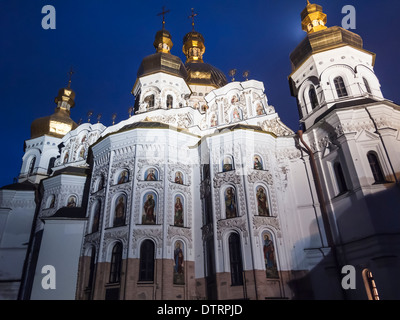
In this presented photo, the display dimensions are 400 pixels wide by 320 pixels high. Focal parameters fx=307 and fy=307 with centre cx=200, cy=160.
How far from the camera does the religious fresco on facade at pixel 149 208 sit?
14883mm

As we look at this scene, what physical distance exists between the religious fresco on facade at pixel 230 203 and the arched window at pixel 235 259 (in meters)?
0.99

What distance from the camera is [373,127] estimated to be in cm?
1454

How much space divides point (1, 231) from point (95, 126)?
31.9 ft

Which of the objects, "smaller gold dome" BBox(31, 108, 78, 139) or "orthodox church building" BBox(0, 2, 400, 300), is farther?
"smaller gold dome" BBox(31, 108, 78, 139)

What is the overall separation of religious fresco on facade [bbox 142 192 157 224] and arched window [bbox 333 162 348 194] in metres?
8.96

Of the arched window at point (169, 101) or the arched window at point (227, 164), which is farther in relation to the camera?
the arched window at point (169, 101)

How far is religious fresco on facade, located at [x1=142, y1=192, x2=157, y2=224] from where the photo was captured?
1488cm

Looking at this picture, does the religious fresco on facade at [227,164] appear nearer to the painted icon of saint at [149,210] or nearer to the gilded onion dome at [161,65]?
the painted icon of saint at [149,210]

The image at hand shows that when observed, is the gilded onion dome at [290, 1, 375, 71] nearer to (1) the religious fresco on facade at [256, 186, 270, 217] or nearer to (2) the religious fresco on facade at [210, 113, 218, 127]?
(2) the religious fresco on facade at [210, 113, 218, 127]

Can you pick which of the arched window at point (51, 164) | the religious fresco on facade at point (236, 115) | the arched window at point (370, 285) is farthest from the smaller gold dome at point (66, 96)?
the arched window at point (370, 285)

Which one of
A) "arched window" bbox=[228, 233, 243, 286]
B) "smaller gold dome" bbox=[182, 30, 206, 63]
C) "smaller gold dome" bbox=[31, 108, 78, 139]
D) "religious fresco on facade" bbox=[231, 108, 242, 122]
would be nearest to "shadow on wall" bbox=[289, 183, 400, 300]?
"arched window" bbox=[228, 233, 243, 286]

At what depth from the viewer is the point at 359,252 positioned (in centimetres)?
1277

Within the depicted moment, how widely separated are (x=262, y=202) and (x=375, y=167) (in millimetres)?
5332

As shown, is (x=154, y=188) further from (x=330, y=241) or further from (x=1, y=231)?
(x=1, y=231)
